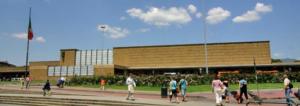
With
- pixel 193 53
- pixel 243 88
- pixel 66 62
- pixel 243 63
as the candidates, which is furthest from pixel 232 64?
pixel 243 88

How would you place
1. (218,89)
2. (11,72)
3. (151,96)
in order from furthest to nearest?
(11,72) → (151,96) → (218,89)

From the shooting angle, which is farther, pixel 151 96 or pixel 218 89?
pixel 151 96

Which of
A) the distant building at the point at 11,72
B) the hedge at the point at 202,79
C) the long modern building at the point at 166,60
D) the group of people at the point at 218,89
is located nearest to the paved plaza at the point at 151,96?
the group of people at the point at 218,89

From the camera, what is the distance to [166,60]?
91.4 m

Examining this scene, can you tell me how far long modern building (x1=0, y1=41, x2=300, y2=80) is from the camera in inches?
3334

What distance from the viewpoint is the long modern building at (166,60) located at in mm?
84688

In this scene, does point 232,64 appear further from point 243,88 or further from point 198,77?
point 243,88

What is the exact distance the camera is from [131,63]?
3666 inches

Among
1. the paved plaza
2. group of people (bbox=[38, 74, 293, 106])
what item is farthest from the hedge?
group of people (bbox=[38, 74, 293, 106])

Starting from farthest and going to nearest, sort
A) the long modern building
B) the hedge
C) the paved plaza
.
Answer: the long modern building
the hedge
the paved plaza

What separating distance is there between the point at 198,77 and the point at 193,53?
146 feet

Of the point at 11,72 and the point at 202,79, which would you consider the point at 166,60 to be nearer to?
the point at 202,79

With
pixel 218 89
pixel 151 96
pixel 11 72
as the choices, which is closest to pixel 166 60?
pixel 11 72

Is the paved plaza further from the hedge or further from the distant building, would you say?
the distant building
